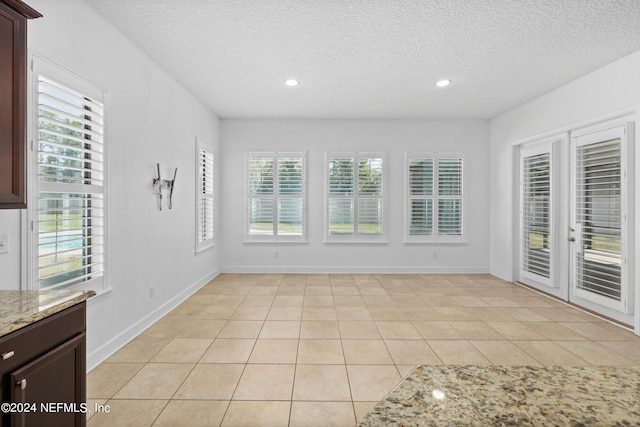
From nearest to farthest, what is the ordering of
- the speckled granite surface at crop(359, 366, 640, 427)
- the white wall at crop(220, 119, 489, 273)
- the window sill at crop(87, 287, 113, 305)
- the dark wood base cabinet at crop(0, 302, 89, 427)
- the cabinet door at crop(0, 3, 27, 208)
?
the speckled granite surface at crop(359, 366, 640, 427) < the dark wood base cabinet at crop(0, 302, 89, 427) < the cabinet door at crop(0, 3, 27, 208) < the window sill at crop(87, 287, 113, 305) < the white wall at crop(220, 119, 489, 273)

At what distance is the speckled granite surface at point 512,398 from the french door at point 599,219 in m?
3.88

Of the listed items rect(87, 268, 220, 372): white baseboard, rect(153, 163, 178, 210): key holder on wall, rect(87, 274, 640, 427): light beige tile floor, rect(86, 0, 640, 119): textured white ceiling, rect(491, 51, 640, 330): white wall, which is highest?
rect(86, 0, 640, 119): textured white ceiling

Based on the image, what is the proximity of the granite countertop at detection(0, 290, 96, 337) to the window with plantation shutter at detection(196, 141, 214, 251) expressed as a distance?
132 inches

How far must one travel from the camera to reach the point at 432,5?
264cm

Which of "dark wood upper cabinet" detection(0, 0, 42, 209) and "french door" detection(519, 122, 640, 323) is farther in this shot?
"french door" detection(519, 122, 640, 323)

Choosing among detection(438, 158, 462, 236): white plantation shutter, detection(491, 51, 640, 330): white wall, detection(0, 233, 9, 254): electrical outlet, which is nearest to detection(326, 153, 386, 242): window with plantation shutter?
detection(438, 158, 462, 236): white plantation shutter

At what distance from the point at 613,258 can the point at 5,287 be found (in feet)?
18.4

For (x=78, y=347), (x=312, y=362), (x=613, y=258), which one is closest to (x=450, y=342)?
(x=312, y=362)

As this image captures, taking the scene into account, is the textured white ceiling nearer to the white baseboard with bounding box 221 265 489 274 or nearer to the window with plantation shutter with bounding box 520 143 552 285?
the window with plantation shutter with bounding box 520 143 552 285

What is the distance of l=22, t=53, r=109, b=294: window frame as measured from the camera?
81.9 inches

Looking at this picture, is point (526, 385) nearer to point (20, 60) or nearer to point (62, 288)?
point (20, 60)

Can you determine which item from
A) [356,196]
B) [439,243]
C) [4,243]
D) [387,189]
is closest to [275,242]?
[356,196]

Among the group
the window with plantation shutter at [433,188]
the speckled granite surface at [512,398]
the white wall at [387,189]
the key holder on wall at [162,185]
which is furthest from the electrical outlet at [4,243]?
the window with plantation shutter at [433,188]

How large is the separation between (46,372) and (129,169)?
2.26 m
